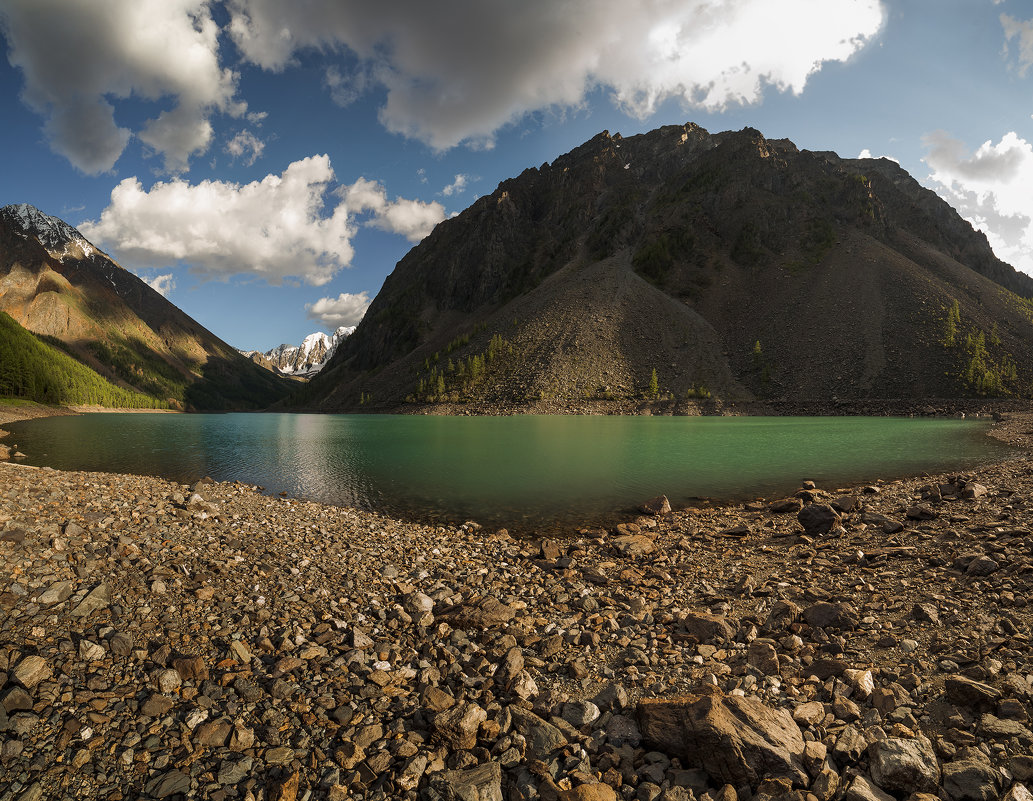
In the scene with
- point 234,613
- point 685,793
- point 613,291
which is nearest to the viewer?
point 685,793

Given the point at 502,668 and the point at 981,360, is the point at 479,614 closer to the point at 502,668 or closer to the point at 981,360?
the point at 502,668

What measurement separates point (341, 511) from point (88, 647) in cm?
1420

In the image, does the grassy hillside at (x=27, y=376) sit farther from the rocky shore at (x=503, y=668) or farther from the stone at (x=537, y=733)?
the stone at (x=537, y=733)

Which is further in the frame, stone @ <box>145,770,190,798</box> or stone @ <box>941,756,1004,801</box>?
stone @ <box>145,770,190,798</box>

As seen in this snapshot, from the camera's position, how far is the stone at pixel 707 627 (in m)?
9.11

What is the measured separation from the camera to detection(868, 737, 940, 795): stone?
16.5 feet

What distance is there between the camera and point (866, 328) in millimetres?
137625

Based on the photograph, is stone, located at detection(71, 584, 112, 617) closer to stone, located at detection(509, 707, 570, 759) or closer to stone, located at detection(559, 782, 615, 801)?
stone, located at detection(509, 707, 570, 759)

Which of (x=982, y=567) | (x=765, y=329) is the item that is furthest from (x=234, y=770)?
(x=765, y=329)

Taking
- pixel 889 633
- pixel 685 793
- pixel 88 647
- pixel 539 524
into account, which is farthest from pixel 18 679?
pixel 539 524

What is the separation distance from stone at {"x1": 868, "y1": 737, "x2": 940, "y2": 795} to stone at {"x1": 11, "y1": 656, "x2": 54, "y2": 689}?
1145cm

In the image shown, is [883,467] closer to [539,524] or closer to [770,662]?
[539,524]

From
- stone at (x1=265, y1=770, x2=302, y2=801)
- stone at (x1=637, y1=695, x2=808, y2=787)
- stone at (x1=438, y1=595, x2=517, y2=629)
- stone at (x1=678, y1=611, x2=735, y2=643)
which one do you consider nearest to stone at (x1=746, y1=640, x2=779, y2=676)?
stone at (x1=678, y1=611, x2=735, y2=643)

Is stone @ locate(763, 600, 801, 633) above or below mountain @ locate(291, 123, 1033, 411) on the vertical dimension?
below
